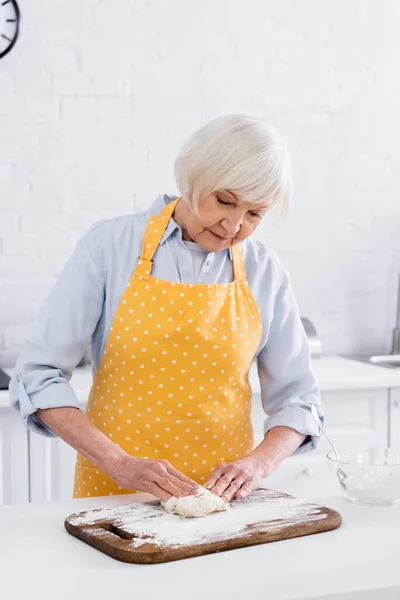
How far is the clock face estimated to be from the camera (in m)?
3.02

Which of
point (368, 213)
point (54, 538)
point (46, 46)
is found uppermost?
point (46, 46)

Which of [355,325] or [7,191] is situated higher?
[7,191]

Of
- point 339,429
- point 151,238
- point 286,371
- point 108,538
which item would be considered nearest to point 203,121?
point 339,429

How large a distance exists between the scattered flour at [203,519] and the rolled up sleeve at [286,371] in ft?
0.89

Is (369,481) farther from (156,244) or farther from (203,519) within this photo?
(156,244)

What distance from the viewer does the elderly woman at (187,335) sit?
5.52 feet

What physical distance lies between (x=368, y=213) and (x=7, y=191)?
139 centimetres

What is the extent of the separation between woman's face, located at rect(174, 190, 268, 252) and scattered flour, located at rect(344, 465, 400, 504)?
51 cm

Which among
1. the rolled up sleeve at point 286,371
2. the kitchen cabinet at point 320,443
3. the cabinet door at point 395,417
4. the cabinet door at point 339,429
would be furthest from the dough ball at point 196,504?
the cabinet door at point 395,417

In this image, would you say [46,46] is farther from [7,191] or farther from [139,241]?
[139,241]

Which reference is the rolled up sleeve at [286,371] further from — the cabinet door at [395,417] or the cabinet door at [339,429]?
→ the cabinet door at [395,417]

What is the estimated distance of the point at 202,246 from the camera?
185cm

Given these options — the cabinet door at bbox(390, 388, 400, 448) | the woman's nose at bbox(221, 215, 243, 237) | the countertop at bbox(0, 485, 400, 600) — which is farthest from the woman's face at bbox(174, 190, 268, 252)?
the cabinet door at bbox(390, 388, 400, 448)

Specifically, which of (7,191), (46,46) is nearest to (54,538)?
(7,191)
